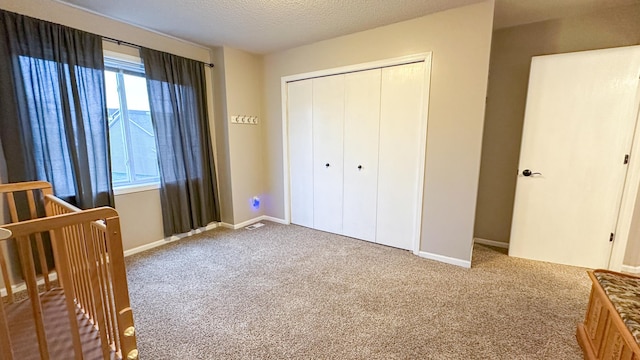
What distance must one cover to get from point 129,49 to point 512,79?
4.06m

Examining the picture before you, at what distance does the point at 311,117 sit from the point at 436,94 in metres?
1.55

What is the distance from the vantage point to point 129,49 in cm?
282

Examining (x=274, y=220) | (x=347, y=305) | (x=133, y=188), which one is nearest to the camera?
(x=347, y=305)

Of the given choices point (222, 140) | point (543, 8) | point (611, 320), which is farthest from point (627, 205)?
point (222, 140)

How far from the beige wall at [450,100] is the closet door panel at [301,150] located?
81 cm

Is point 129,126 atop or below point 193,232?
atop

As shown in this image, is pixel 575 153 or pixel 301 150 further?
pixel 301 150

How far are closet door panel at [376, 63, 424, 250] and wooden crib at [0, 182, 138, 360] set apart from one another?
2545 millimetres

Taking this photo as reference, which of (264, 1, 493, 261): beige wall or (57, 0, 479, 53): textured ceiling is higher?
(57, 0, 479, 53): textured ceiling

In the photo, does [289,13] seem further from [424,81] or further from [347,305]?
[347,305]

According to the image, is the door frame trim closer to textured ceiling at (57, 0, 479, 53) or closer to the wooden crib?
textured ceiling at (57, 0, 479, 53)

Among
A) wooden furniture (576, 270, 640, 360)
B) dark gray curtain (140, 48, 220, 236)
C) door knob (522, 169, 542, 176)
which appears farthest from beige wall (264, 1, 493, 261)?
dark gray curtain (140, 48, 220, 236)

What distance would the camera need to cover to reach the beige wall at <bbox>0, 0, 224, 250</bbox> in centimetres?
225

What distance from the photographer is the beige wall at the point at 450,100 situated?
2461 millimetres
